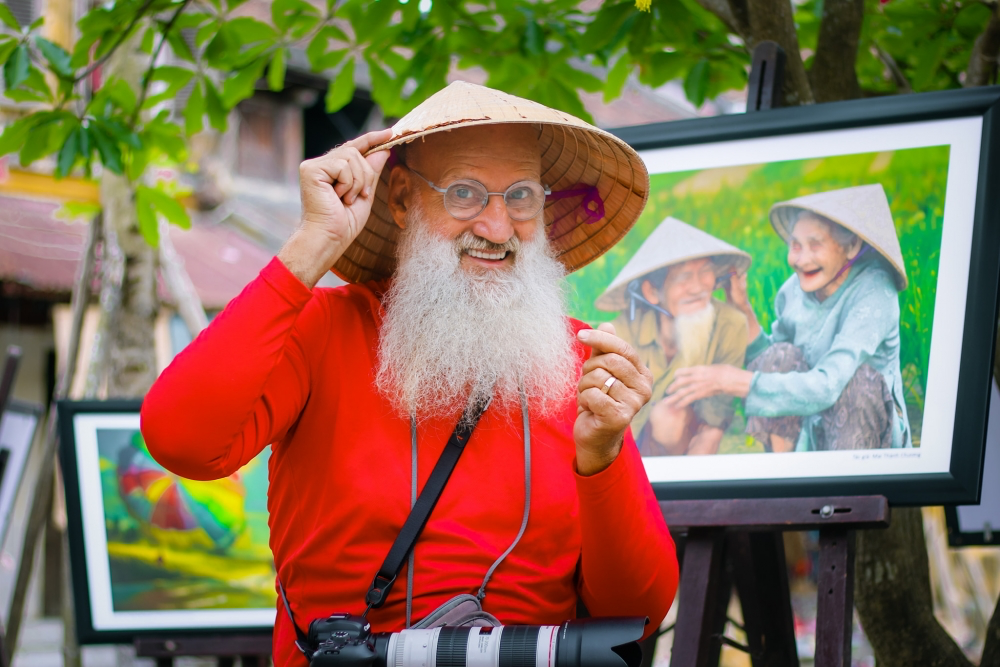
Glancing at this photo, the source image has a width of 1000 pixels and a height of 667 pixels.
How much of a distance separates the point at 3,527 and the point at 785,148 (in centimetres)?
441

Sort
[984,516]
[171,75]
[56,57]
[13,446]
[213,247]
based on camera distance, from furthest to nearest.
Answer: [213,247] → [13,446] → [171,75] → [984,516] → [56,57]

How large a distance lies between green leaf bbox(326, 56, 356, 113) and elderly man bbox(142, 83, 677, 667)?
1451 mm

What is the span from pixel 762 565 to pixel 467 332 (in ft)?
3.43

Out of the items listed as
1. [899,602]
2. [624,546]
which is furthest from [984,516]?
[624,546]

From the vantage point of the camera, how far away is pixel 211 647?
377 cm

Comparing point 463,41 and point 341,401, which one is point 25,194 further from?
point 341,401

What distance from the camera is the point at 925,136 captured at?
243cm

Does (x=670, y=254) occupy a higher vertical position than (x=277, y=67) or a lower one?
lower

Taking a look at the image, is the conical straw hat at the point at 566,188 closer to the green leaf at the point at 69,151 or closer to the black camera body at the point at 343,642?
the black camera body at the point at 343,642

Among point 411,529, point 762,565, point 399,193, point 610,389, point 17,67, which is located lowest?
point 762,565

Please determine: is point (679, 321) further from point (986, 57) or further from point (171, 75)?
point (171, 75)

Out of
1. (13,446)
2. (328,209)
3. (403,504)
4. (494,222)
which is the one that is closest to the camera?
(328,209)

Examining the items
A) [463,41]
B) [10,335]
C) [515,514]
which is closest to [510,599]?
[515,514]

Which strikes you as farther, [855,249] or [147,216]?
[147,216]
